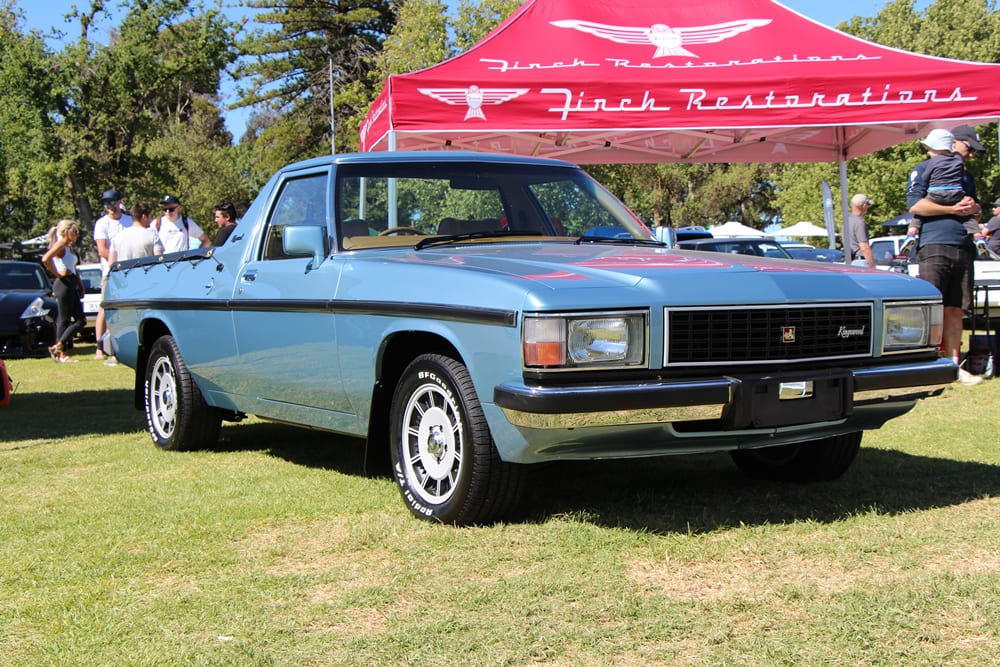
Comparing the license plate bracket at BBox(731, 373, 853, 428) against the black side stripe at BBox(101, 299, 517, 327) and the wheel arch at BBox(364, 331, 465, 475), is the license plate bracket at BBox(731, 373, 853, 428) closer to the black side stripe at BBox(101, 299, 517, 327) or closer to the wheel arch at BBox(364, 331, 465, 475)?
the black side stripe at BBox(101, 299, 517, 327)

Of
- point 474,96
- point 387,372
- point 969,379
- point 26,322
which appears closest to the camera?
point 387,372

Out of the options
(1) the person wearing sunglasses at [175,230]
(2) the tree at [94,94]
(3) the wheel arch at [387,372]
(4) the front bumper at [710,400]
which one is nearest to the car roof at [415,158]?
(3) the wheel arch at [387,372]

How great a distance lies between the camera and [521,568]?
3715mm

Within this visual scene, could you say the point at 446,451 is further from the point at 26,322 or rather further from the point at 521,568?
the point at 26,322

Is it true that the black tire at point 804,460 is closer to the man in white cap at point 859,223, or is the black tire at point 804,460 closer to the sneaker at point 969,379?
the sneaker at point 969,379

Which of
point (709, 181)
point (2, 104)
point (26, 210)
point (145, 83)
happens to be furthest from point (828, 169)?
point (26, 210)

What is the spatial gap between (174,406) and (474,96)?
506 cm

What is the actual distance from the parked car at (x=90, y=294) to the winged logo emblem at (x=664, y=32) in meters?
8.48

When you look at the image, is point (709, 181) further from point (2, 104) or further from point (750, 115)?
point (750, 115)

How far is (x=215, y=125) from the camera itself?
64.8 metres

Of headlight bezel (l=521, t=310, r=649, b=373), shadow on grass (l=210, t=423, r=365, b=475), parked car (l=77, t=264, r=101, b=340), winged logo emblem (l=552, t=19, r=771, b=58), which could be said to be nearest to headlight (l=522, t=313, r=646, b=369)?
headlight bezel (l=521, t=310, r=649, b=373)

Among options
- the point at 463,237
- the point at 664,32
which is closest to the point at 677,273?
the point at 463,237

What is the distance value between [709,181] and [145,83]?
34.0 m

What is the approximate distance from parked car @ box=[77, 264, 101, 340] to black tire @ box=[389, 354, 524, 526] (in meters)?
12.6
